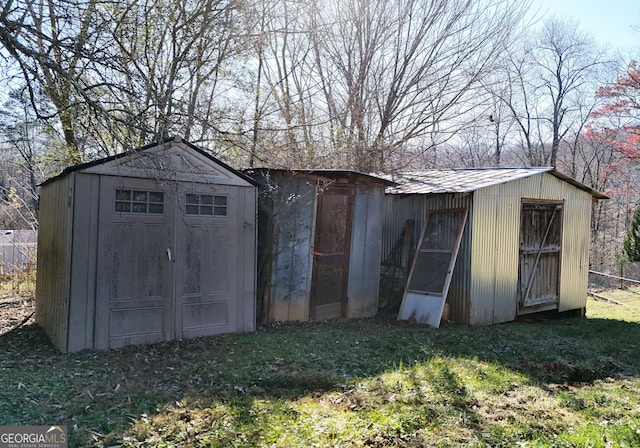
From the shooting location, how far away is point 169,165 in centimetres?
550

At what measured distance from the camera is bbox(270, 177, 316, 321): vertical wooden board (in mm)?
6879

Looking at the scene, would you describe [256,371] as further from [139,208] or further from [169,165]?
[169,165]

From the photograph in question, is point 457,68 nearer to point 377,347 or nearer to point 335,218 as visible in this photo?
point 335,218

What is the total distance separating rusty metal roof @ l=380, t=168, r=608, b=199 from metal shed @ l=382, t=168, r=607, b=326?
0.06 feet

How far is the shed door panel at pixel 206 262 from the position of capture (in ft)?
19.0

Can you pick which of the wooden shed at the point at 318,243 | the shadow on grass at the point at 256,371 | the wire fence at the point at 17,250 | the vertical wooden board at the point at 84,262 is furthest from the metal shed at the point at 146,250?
the wire fence at the point at 17,250

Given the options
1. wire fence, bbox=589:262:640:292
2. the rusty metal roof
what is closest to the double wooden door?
the rusty metal roof

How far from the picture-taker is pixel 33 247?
35.6 feet

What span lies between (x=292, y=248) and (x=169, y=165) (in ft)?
7.46

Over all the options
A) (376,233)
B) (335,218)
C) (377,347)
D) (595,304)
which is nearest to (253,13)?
(335,218)

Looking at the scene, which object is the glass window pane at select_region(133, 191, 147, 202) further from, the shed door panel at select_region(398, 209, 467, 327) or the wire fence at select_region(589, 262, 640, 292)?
the wire fence at select_region(589, 262, 640, 292)

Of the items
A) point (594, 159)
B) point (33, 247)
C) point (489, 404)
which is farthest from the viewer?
point (594, 159)

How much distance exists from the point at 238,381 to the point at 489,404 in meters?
2.29

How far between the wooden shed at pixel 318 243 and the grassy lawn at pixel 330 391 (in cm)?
76
